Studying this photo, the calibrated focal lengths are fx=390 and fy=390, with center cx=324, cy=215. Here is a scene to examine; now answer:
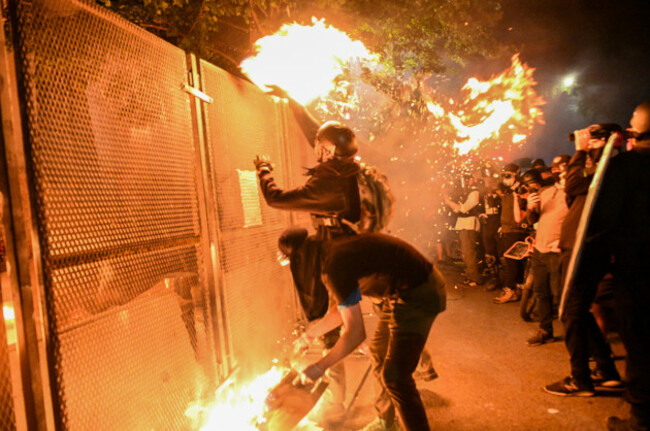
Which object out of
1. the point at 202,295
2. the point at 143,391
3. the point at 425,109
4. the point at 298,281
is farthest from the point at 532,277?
the point at 425,109

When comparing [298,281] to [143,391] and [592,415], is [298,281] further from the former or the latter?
[592,415]

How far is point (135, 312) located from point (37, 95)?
57.9 inches

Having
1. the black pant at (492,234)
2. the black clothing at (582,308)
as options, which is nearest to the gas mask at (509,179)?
the black pant at (492,234)

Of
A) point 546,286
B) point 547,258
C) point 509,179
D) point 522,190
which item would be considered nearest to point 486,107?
point 509,179

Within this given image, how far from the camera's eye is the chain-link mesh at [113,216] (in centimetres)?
215

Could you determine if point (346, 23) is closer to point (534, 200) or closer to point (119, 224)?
point (534, 200)

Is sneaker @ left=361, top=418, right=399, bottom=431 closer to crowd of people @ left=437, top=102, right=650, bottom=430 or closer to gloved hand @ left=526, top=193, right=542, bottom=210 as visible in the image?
crowd of people @ left=437, top=102, right=650, bottom=430

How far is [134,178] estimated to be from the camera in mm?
2830

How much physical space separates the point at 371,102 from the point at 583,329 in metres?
13.8

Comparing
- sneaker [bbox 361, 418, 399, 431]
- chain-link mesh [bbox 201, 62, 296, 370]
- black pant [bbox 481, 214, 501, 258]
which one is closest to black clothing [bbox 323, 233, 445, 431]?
sneaker [bbox 361, 418, 399, 431]

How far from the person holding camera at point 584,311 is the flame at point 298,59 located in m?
3.35

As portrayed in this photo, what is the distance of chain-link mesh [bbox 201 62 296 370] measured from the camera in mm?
4082

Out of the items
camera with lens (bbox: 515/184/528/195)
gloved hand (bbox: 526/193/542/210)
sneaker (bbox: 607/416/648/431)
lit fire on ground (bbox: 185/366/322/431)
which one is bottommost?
sneaker (bbox: 607/416/648/431)

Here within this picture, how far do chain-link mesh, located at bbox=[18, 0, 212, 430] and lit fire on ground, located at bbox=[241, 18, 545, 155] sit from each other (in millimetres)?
1878
